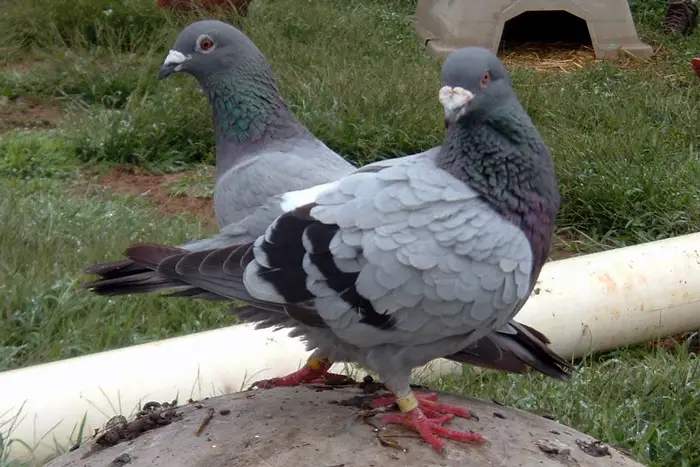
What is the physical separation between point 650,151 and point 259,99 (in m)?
3.09

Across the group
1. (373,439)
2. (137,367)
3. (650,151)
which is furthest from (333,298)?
(650,151)

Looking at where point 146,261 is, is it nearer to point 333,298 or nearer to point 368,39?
point 333,298

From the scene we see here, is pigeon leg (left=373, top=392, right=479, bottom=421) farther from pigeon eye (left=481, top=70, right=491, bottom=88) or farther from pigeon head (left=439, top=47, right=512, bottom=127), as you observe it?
pigeon eye (left=481, top=70, right=491, bottom=88)

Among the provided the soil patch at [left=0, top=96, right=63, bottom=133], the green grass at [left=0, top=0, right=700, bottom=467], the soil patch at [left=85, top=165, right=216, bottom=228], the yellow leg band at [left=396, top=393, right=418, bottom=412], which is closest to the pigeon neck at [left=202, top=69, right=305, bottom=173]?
the green grass at [left=0, top=0, right=700, bottom=467]

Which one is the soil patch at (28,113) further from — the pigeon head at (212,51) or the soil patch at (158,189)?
the pigeon head at (212,51)

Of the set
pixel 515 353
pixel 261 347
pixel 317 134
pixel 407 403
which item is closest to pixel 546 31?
pixel 317 134

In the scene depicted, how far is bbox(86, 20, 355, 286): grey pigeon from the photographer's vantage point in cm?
314

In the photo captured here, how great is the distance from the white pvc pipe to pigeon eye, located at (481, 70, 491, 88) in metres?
1.45

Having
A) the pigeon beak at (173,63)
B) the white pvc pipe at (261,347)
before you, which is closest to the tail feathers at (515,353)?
the white pvc pipe at (261,347)

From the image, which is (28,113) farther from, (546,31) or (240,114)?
(546,31)

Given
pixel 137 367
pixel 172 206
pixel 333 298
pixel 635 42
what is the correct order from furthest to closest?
pixel 635 42
pixel 172 206
pixel 137 367
pixel 333 298

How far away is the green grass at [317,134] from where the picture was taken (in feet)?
11.3

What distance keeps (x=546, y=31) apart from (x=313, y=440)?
8306 mm

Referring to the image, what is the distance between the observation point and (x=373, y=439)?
2.24 metres
